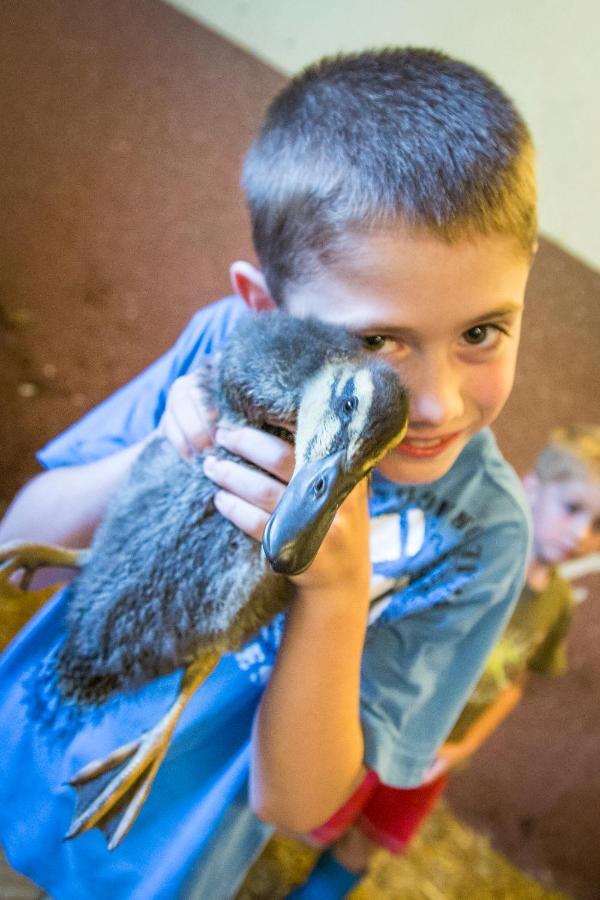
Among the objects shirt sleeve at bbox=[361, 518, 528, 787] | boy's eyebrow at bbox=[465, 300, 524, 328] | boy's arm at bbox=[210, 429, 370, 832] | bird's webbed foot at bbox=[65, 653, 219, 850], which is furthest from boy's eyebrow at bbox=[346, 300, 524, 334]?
bird's webbed foot at bbox=[65, 653, 219, 850]

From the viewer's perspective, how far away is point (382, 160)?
0.54 meters

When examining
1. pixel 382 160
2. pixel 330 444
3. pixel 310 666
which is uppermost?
pixel 382 160

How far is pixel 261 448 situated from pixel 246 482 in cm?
3

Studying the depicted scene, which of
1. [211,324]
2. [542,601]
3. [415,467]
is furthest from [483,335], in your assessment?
[542,601]

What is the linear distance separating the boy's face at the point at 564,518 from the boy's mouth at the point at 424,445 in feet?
0.63

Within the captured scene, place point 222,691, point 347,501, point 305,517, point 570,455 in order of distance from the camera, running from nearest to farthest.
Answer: point 305,517, point 347,501, point 222,691, point 570,455

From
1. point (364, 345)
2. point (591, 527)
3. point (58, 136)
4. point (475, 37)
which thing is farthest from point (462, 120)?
point (591, 527)

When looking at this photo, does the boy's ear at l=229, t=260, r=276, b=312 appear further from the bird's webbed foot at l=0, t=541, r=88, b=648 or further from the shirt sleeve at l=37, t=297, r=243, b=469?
the bird's webbed foot at l=0, t=541, r=88, b=648

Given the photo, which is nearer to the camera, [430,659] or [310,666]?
[310,666]

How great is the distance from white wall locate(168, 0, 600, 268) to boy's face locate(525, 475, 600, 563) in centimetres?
26

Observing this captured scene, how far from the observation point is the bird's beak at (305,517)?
1.24 ft

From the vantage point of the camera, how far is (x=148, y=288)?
60 cm

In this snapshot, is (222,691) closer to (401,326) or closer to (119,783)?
(119,783)

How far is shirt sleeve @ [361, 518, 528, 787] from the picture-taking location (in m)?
0.66
